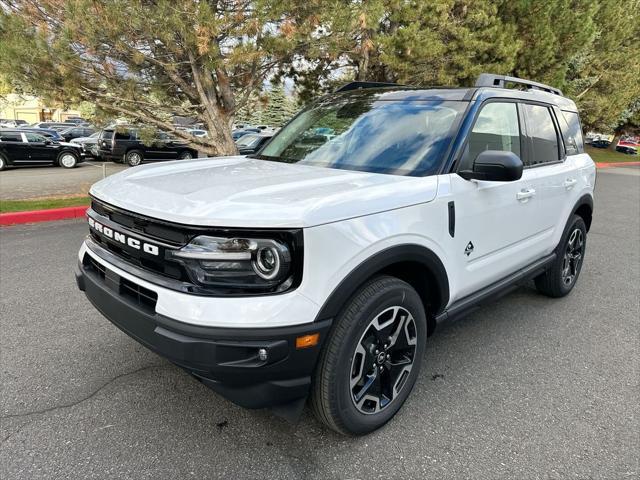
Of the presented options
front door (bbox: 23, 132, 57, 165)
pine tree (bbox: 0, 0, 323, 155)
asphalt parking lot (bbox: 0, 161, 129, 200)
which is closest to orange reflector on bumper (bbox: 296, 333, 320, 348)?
pine tree (bbox: 0, 0, 323, 155)

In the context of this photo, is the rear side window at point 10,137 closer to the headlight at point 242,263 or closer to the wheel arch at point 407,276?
the headlight at point 242,263

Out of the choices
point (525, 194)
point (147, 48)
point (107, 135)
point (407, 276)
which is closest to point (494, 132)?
point (525, 194)

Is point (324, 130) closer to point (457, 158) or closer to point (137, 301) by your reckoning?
point (457, 158)

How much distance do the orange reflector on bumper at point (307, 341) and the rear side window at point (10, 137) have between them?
18545mm

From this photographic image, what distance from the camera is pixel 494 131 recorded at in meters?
3.18

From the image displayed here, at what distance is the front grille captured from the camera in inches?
84.2

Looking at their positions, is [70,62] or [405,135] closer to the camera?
[405,135]

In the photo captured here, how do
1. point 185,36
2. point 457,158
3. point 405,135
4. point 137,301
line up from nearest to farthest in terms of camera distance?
point 137,301 → point 457,158 → point 405,135 → point 185,36

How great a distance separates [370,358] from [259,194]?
40.3 inches

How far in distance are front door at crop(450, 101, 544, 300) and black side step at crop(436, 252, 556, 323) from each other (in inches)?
1.6

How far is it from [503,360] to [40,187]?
1230 cm

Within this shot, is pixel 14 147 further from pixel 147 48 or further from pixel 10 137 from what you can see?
pixel 147 48

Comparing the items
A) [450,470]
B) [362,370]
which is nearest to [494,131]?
[362,370]

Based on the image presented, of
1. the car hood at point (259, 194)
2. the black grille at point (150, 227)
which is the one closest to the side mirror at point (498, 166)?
the car hood at point (259, 194)
